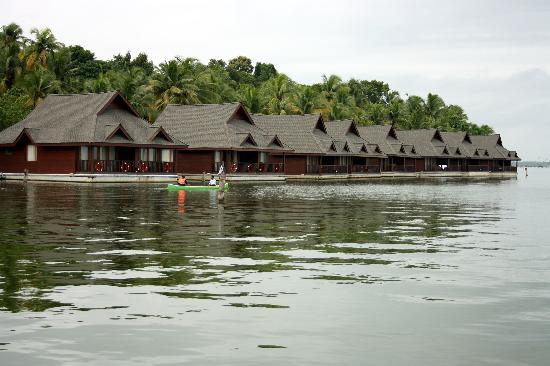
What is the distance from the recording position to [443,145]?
12825cm

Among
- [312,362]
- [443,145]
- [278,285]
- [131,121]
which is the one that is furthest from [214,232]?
[443,145]

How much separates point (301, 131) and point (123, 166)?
97.4 ft

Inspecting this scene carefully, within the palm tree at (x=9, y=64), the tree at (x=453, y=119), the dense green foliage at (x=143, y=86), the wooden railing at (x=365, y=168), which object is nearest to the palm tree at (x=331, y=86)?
the dense green foliage at (x=143, y=86)

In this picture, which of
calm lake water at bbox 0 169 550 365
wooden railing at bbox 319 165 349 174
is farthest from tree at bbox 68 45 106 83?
calm lake water at bbox 0 169 550 365

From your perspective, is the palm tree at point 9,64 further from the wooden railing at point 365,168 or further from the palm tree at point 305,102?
the wooden railing at point 365,168

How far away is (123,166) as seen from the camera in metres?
67.8

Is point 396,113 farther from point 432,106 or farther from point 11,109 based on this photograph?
point 11,109

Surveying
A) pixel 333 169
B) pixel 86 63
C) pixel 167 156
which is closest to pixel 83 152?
pixel 167 156

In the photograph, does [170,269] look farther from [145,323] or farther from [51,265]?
[145,323]

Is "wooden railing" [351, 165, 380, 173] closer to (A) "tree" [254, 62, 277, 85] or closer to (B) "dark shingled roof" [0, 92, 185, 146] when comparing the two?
(B) "dark shingled roof" [0, 92, 185, 146]

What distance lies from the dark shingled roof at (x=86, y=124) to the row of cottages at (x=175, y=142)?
9 cm

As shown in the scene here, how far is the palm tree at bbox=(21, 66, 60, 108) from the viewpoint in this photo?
272 feet

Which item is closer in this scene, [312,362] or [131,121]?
[312,362]

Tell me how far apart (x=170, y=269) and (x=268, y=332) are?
5495mm
